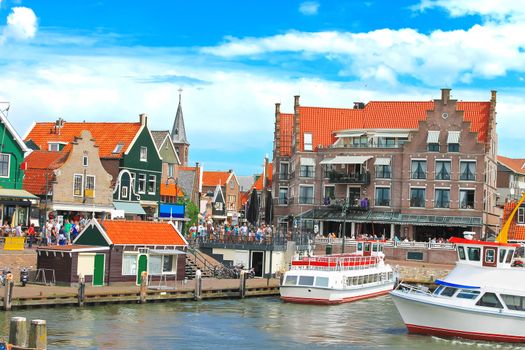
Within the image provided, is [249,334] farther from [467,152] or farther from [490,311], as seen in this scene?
[467,152]

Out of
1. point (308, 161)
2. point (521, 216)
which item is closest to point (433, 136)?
point (308, 161)

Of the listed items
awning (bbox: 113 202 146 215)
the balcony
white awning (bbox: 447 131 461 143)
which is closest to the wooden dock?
awning (bbox: 113 202 146 215)

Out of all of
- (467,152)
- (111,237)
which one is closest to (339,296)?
(111,237)

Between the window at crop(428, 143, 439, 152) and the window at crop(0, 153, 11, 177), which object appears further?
the window at crop(428, 143, 439, 152)

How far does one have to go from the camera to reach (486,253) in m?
45.3

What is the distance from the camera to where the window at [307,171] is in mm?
91125

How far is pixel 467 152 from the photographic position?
85.1 meters

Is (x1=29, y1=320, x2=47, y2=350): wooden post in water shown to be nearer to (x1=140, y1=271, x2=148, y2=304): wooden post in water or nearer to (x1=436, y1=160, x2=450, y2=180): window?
(x1=140, y1=271, x2=148, y2=304): wooden post in water

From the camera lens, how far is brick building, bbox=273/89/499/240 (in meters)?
85.1

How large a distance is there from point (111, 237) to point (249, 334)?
14659mm

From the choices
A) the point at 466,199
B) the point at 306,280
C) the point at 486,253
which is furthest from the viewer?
the point at 466,199

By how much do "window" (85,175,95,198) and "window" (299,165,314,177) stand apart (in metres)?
24.5

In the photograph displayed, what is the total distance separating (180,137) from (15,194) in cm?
7103

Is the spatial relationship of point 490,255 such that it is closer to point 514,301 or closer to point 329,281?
point 514,301
